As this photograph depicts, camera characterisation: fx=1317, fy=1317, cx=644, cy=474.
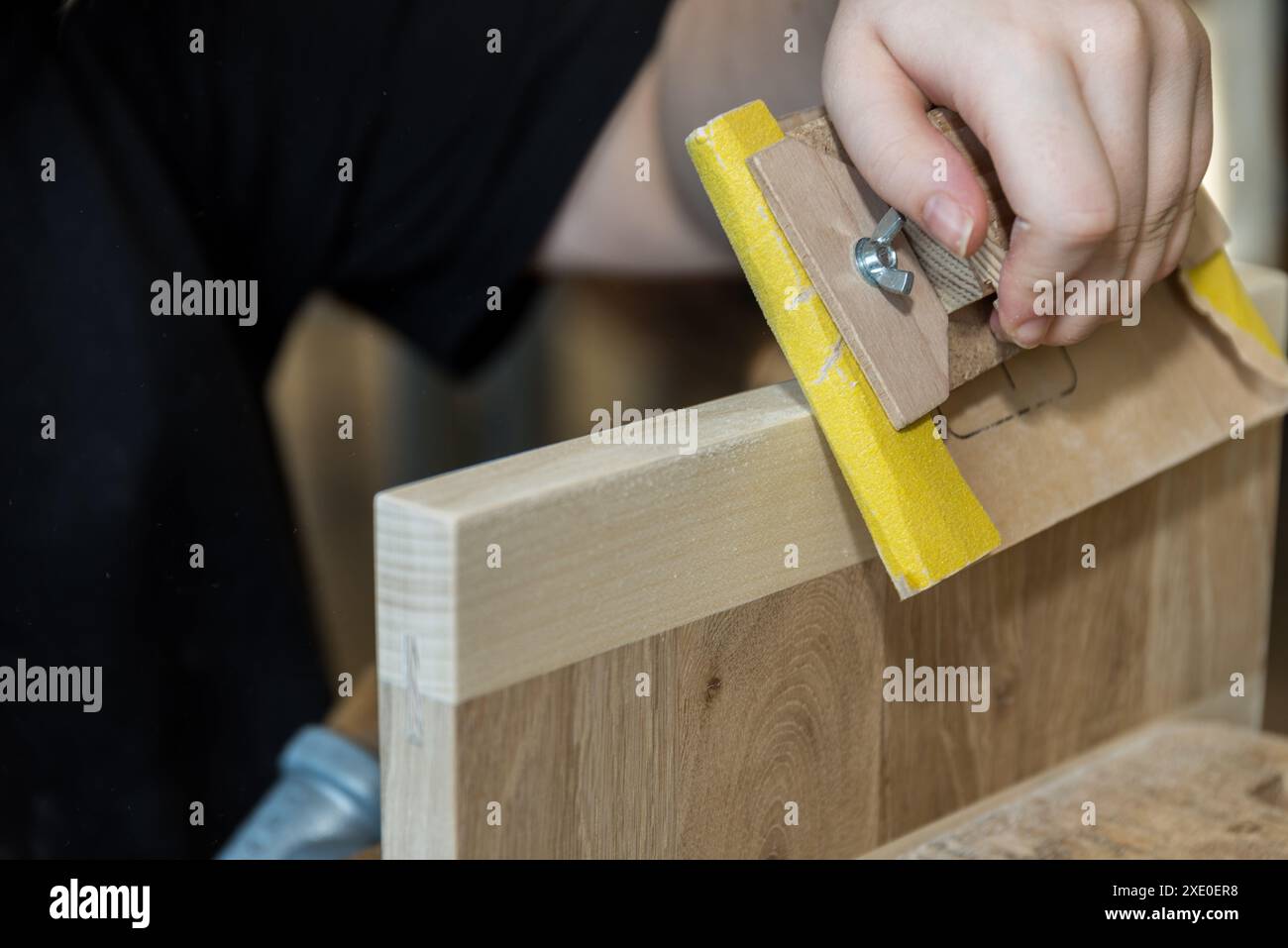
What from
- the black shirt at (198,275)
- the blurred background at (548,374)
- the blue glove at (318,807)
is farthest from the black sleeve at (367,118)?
the blue glove at (318,807)

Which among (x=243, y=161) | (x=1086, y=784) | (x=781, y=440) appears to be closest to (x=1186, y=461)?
(x=1086, y=784)

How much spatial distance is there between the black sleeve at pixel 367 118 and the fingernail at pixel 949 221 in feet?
1.47

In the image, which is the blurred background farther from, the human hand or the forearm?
the human hand

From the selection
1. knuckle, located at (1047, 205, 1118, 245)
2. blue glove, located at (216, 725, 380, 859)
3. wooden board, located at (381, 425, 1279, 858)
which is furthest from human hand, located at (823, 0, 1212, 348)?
blue glove, located at (216, 725, 380, 859)

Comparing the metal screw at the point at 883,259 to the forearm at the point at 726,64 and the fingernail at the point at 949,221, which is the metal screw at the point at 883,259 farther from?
the forearm at the point at 726,64

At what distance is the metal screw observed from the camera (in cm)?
40

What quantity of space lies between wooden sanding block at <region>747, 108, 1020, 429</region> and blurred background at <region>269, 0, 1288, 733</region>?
1.86 ft

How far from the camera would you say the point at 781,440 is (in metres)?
0.41

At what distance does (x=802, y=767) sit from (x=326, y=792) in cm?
22

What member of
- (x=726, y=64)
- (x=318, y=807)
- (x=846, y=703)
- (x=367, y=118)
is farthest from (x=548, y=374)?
(x=846, y=703)

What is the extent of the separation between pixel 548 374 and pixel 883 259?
1281mm

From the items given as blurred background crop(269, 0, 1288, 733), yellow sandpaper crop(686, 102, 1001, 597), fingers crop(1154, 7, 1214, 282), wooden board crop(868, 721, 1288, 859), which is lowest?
wooden board crop(868, 721, 1288, 859)
